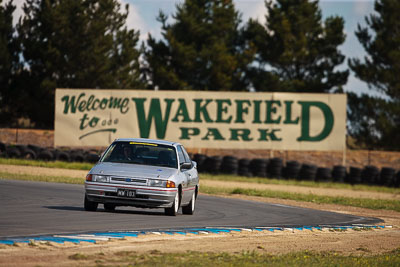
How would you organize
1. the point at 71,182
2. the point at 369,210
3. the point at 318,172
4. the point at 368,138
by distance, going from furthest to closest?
the point at 368,138 → the point at 318,172 → the point at 71,182 → the point at 369,210

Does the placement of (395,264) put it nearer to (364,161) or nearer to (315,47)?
(364,161)

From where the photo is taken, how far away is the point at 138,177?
47.3ft

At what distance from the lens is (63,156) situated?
38281mm

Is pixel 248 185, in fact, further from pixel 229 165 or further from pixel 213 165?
pixel 213 165

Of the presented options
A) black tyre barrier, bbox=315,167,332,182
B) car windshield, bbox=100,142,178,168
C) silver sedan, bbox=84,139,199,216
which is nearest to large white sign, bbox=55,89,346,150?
black tyre barrier, bbox=315,167,332,182

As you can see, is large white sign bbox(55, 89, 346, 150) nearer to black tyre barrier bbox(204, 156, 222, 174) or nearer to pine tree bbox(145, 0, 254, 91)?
black tyre barrier bbox(204, 156, 222, 174)

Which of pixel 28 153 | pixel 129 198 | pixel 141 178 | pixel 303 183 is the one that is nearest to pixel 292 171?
pixel 303 183

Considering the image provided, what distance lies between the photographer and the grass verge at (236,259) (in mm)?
8883

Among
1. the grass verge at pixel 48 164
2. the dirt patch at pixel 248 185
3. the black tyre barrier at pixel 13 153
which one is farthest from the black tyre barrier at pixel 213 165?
the black tyre barrier at pixel 13 153

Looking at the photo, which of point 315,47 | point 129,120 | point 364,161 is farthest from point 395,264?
point 315,47

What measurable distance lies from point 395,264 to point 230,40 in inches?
2195

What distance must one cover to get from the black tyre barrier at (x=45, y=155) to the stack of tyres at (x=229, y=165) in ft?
27.4

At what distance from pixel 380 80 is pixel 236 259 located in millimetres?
48651

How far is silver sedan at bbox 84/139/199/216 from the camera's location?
1435cm
